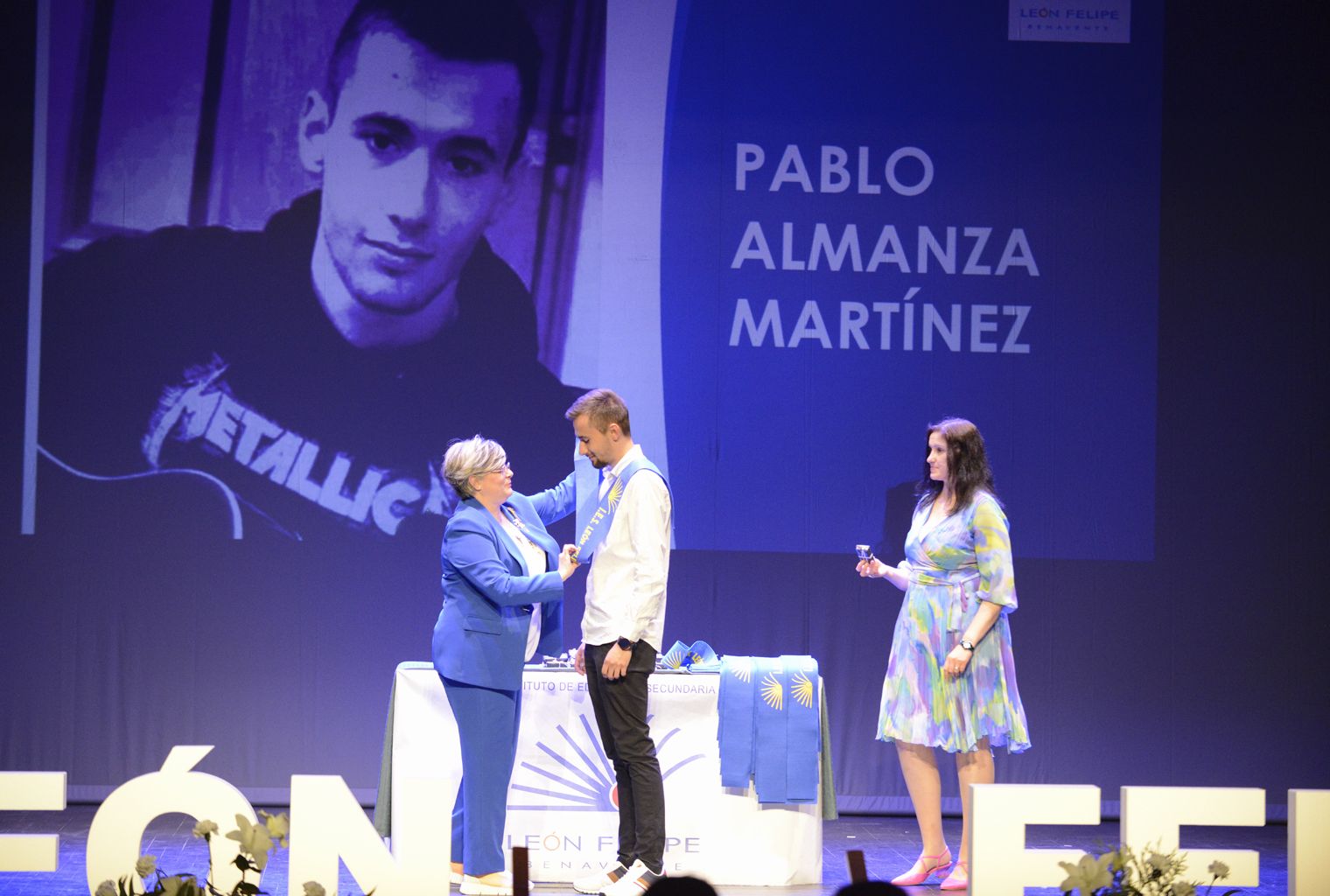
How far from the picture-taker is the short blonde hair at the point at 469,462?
4336 mm

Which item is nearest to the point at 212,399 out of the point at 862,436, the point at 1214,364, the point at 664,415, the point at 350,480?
the point at 350,480

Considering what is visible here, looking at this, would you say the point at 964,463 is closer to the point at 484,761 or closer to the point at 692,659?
the point at 692,659

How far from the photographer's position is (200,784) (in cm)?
325

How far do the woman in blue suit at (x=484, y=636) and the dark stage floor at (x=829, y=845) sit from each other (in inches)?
13.4

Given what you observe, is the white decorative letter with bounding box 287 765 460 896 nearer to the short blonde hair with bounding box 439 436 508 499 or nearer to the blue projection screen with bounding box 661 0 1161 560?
the short blonde hair with bounding box 439 436 508 499

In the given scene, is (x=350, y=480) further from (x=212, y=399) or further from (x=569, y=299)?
(x=569, y=299)

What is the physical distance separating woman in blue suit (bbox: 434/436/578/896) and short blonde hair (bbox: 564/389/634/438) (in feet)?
0.96

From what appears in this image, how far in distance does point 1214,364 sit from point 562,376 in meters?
2.81

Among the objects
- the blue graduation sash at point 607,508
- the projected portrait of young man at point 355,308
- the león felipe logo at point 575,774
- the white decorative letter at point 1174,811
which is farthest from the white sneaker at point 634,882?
the projected portrait of young man at point 355,308

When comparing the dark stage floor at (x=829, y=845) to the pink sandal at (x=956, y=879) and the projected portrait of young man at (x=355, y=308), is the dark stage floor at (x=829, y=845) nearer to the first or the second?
the pink sandal at (x=956, y=879)

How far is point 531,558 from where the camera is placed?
450 centimetres

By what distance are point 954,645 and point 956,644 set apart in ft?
0.04

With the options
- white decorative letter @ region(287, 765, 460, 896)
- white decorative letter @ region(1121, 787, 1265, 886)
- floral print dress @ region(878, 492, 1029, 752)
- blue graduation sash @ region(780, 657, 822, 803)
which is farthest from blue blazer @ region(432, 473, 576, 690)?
white decorative letter @ region(1121, 787, 1265, 886)

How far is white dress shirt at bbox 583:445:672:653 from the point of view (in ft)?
13.7
